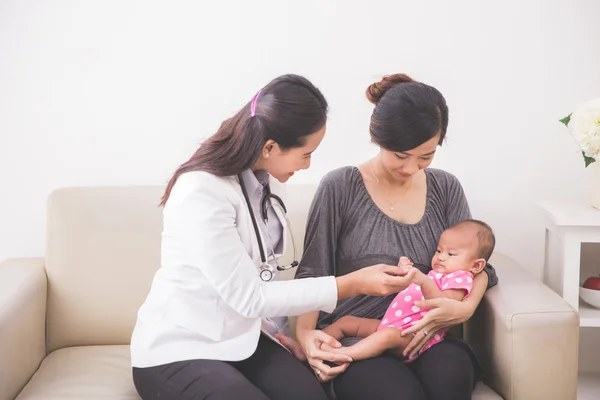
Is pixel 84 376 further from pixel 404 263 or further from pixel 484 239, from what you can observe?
pixel 484 239

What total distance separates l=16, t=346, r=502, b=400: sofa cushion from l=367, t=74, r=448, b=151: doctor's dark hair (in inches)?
26.6

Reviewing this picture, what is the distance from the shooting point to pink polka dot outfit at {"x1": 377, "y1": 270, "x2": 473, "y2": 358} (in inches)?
72.9

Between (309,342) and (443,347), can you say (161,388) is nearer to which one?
(309,342)

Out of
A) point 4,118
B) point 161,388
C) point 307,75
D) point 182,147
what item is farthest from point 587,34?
point 4,118

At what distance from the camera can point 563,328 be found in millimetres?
1726

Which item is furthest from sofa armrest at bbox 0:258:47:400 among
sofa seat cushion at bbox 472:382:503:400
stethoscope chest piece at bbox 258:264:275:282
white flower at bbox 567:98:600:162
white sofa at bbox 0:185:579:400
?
white flower at bbox 567:98:600:162

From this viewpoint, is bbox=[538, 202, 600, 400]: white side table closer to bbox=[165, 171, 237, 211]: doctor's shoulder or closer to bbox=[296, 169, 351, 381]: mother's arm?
bbox=[296, 169, 351, 381]: mother's arm

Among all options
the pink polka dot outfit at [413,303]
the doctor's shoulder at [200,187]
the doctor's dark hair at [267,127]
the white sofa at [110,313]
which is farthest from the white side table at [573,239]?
the doctor's shoulder at [200,187]

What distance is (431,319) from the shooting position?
180 cm

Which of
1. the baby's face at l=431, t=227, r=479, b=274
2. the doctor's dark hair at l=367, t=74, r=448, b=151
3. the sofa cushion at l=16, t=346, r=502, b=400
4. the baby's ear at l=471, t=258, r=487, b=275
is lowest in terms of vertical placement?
the sofa cushion at l=16, t=346, r=502, b=400

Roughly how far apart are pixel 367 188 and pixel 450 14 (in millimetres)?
800

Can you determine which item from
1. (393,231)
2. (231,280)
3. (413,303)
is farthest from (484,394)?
(231,280)

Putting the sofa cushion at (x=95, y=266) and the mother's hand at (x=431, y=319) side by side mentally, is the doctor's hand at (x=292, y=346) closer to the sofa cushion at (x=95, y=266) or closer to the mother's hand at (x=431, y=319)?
the mother's hand at (x=431, y=319)

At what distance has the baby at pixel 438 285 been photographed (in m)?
1.84
